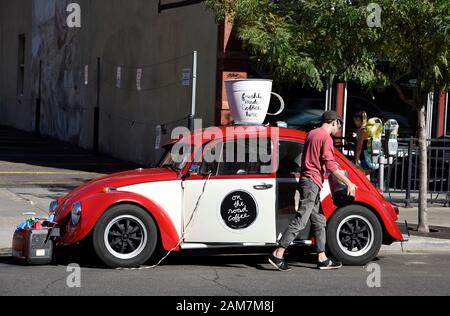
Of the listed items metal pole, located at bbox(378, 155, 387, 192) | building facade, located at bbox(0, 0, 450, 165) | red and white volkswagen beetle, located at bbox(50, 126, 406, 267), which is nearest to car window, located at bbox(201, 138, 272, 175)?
red and white volkswagen beetle, located at bbox(50, 126, 406, 267)

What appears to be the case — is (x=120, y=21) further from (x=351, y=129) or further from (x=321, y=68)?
(x=321, y=68)

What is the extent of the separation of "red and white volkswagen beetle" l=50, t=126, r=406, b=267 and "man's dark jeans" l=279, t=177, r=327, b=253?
8.3 inches

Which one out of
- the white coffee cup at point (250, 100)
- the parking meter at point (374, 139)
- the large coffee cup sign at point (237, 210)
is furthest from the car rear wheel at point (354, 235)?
the parking meter at point (374, 139)

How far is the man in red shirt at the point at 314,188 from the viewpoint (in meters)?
9.36

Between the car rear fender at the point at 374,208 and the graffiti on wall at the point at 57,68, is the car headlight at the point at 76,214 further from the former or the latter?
the graffiti on wall at the point at 57,68

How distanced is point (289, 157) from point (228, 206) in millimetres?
974

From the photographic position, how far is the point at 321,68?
41.1 feet

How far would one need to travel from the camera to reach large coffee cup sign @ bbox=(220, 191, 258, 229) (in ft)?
31.3

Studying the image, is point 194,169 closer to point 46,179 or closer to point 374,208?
point 374,208

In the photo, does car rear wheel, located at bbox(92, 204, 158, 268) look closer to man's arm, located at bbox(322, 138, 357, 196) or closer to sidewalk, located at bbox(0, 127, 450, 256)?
sidewalk, located at bbox(0, 127, 450, 256)

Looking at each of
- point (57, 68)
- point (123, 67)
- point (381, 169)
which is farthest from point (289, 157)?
point (57, 68)

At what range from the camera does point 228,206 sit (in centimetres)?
954

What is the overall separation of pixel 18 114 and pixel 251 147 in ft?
85.7
